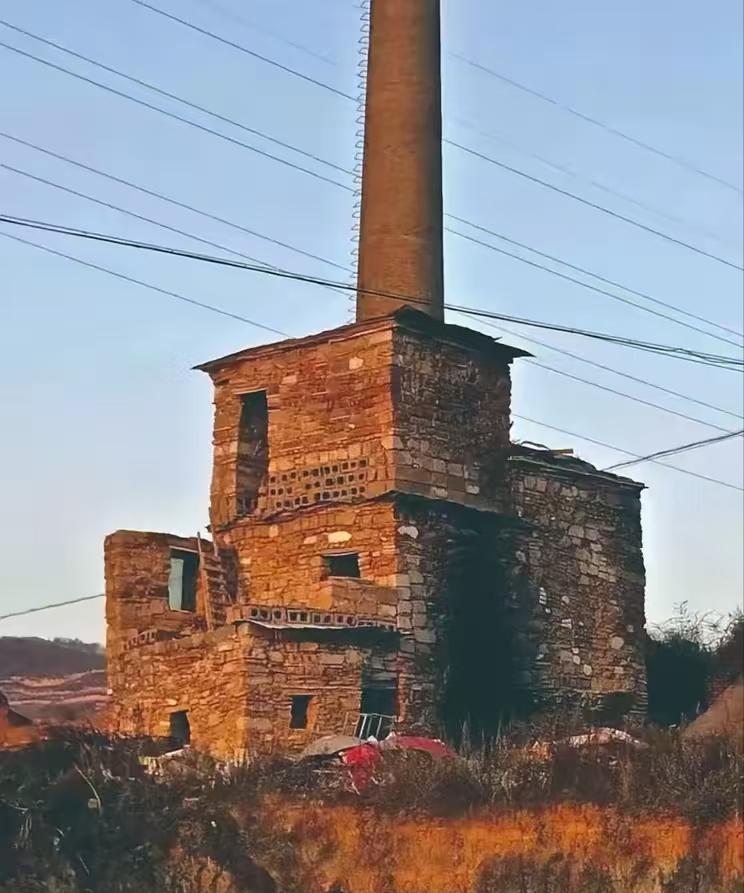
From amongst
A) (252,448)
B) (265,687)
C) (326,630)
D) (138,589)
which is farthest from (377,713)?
(252,448)

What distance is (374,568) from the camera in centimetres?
2359

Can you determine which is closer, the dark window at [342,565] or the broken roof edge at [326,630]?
the broken roof edge at [326,630]

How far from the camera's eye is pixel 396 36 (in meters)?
28.6

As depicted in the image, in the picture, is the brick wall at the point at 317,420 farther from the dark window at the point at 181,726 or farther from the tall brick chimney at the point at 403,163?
the dark window at the point at 181,726

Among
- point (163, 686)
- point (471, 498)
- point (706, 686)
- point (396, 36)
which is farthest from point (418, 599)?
point (396, 36)

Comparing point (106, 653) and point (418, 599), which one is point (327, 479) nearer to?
point (418, 599)

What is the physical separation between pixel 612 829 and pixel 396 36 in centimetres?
1571

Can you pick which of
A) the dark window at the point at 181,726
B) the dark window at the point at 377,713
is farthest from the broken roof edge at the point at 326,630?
the dark window at the point at 181,726

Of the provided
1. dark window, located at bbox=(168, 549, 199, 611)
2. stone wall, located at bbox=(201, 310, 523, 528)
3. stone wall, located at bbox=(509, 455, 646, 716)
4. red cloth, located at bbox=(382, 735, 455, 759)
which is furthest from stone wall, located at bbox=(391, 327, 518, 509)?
red cloth, located at bbox=(382, 735, 455, 759)

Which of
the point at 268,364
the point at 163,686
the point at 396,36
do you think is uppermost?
the point at 396,36

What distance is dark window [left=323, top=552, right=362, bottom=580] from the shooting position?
78.9ft

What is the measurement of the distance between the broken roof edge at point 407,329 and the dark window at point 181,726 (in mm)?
5373

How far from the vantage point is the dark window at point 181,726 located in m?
22.8

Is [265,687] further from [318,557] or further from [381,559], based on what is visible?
[318,557]
